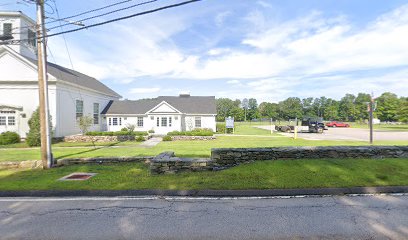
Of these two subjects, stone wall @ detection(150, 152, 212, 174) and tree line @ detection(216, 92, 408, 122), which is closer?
stone wall @ detection(150, 152, 212, 174)

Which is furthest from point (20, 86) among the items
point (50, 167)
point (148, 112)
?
point (50, 167)

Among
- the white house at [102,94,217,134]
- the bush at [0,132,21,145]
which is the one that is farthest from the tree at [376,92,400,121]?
the bush at [0,132,21,145]

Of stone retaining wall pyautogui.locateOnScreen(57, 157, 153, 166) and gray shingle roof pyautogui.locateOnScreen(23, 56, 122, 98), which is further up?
gray shingle roof pyautogui.locateOnScreen(23, 56, 122, 98)

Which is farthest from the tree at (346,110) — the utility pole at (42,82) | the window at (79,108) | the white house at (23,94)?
Answer: the utility pole at (42,82)

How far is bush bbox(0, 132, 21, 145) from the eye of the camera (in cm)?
2189

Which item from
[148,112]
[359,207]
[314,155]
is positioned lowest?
[359,207]

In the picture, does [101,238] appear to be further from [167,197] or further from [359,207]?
[359,207]

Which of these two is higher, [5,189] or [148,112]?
[148,112]

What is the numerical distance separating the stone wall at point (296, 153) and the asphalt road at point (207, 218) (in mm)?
2907

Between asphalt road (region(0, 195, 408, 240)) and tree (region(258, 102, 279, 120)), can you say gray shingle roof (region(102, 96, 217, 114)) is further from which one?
tree (region(258, 102, 279, 120))

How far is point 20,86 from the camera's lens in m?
24.4

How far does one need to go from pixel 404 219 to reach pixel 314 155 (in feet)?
15.4

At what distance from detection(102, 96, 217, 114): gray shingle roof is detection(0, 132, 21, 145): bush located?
12.3 meters

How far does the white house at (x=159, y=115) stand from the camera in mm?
33938
